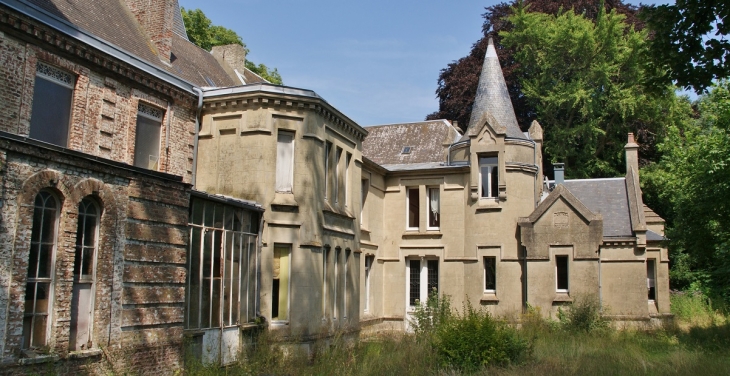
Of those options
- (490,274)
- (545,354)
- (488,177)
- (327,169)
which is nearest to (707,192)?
(488,177)

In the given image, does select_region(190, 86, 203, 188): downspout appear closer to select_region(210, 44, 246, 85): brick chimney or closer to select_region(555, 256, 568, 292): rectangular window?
select_region(210, 44, 246, 85): brick chimney

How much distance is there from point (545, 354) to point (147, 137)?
1203 cm

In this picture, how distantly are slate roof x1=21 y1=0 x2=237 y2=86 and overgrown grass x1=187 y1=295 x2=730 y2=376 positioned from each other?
27.5 feet

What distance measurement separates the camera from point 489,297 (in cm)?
2597

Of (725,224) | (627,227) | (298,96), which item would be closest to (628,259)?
(627,227)

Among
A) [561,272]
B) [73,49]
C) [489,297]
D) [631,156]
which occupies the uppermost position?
[631,156]

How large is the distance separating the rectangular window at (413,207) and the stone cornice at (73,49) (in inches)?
509

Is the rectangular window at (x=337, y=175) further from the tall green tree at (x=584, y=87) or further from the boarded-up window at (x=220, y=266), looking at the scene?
the tall green tree at (x=584, y=87)

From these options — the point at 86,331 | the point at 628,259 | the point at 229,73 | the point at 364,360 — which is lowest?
the point at 364,360

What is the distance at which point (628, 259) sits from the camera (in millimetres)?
25266

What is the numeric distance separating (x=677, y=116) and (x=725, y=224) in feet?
54.3

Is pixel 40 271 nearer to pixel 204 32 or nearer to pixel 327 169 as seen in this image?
pixel 327 169

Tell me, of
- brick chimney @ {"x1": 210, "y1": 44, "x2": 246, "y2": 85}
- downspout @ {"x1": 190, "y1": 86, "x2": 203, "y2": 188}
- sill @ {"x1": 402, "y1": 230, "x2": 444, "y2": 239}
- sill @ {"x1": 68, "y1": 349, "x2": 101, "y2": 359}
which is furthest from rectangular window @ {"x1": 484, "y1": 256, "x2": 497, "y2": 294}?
sill @ {"x1": 68, "y1": 349, "x2": 101, "y2": 359}

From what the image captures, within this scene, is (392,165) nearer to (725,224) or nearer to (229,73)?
(229,73)
